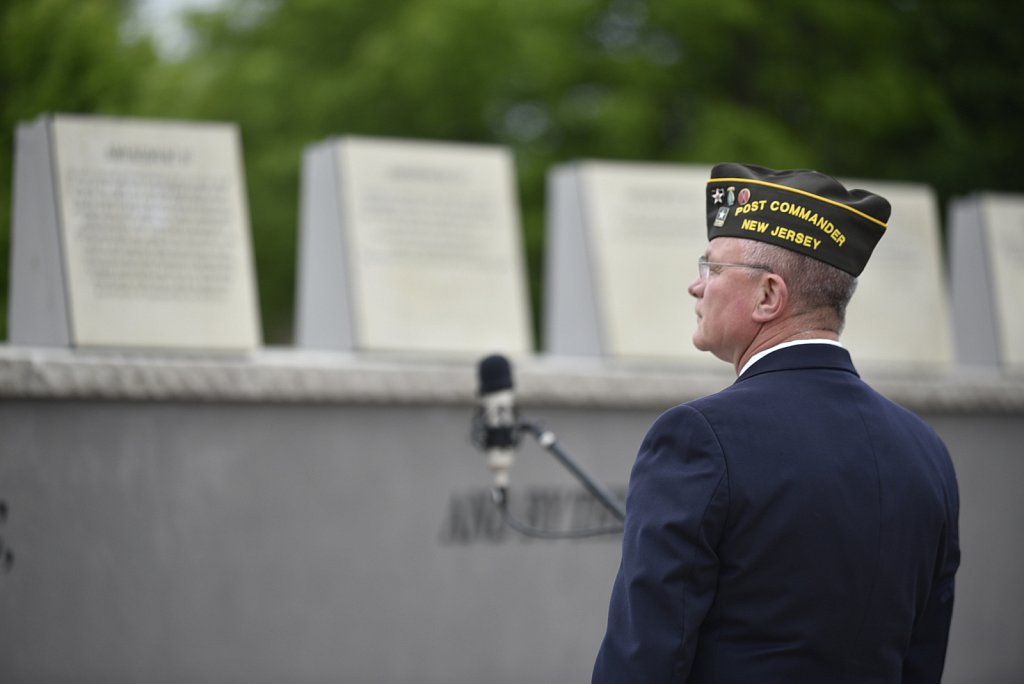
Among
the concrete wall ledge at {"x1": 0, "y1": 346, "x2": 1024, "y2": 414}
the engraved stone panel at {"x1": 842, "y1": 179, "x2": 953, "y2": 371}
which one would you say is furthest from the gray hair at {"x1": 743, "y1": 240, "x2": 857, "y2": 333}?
the engraved stone panel at {"x1": 842, "y1": 179, "x2": 953, "y2": 371}

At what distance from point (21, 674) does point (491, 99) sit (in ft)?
37.8

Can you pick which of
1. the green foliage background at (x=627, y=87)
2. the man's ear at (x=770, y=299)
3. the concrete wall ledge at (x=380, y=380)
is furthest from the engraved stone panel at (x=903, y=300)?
the green foliage background at (x=627, y=87)

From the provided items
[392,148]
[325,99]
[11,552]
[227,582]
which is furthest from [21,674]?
[325,99]

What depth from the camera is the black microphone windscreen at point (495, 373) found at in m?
4.11

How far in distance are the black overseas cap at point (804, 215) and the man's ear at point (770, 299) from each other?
0.24ft

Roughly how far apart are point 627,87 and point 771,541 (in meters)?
13.5

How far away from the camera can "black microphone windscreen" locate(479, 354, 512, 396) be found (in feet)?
13.5

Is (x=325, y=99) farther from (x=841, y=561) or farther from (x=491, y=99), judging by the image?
(x=841, y=561)

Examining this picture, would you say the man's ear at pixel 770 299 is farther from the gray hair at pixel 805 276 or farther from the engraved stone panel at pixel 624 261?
the engraved stone panel at pixel 624 261

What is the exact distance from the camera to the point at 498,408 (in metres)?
4.16

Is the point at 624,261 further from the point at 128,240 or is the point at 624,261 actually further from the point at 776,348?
the point at 776,348

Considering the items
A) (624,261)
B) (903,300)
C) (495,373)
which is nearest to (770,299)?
(495,373)

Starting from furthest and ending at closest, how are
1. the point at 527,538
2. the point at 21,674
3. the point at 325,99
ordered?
the point at 325,99
the point at 527,538
the point at 21,674

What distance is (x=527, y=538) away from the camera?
5.79 m
